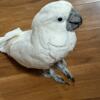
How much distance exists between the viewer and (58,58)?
873 millimetres

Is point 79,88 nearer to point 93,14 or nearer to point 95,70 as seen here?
point 95,70

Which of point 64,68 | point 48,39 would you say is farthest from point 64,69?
point 48,39

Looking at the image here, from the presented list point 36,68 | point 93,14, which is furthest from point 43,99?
point 93,14

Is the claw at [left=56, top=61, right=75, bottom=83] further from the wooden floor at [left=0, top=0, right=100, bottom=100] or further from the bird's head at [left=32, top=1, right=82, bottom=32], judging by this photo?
the bird's head at [left=32, top=1, right=82, bottom=32]

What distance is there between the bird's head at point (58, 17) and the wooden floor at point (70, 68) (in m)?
0.18

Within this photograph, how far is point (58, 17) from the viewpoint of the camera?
2.71ft

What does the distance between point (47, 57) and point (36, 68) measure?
10 centimetres

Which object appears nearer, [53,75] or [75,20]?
[75,20]

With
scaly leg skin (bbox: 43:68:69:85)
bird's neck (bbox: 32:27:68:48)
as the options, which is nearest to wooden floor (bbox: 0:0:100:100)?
scaly leg skin (bbox: 43:68:69:85)

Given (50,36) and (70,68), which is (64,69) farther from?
(50,36)

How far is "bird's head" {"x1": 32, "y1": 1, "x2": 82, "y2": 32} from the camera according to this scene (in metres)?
0.82

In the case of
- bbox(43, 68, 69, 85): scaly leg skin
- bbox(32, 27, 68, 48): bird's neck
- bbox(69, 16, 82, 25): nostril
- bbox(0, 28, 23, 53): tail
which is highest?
bbox(69, 16, 82, 25): nostril

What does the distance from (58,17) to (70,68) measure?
23 cm

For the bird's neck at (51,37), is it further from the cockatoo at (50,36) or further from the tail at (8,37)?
the tail at (8,37)
